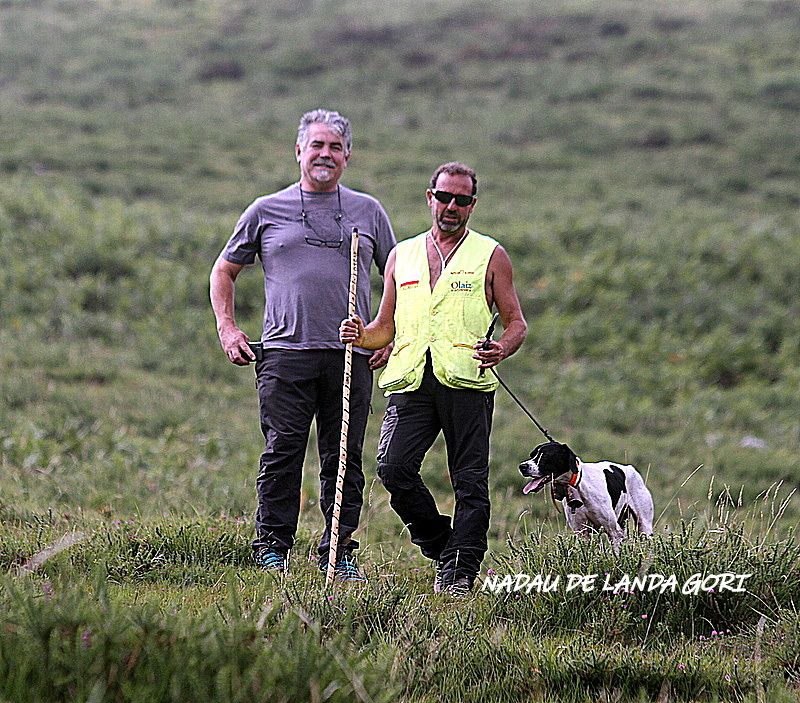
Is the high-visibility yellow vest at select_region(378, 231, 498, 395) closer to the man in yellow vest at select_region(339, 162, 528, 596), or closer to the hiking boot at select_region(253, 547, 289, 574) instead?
the man in yellow vest at select_region(339, 162, 528, 596)

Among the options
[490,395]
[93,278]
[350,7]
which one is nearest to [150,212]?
[93,278]

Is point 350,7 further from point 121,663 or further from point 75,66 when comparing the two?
point 121,663

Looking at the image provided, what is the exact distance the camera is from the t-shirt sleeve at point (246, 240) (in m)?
5.92

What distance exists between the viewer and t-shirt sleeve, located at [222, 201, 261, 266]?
233 inches

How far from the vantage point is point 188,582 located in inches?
200

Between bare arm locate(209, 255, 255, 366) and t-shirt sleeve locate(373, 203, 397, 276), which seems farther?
t-shirt sleeve locate(373, 203, 397, 276)

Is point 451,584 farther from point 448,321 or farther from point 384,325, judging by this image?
point 384,325

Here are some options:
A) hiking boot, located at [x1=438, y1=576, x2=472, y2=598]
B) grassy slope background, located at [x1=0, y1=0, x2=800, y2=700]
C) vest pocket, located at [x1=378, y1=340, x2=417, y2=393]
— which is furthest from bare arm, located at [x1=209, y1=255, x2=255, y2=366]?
hiking boot, located at [x1=438, y1=576, x2=472, y2=598]

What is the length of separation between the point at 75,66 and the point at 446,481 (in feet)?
78.0

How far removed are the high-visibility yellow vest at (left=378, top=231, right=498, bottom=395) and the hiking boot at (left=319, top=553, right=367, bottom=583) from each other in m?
0.86

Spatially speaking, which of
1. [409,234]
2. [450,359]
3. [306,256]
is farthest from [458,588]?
[409,234]

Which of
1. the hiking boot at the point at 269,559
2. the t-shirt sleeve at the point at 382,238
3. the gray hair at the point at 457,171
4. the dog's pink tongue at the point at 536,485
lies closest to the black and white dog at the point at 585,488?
the dog's pink tongue at the point at 536,485

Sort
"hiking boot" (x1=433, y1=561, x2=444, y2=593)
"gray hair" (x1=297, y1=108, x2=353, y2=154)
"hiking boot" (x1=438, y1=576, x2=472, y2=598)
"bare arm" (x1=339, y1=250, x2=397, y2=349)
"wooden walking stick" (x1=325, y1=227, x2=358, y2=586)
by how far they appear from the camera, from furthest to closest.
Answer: "gray hair" (x1=297, y1=108, x2=353, y2=154), "bare arm" (x1=339, y1=250, x2=397, y2=349), "hiking boot" (x1=433, y1=561, x2=444, y2=593), "hiking boot" (x1=438, y1=576, x2=472, y2=598), "wooden walking stick" (x1=325, y1=227, x2=358, y2=586)

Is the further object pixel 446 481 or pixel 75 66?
pixel 75 66
